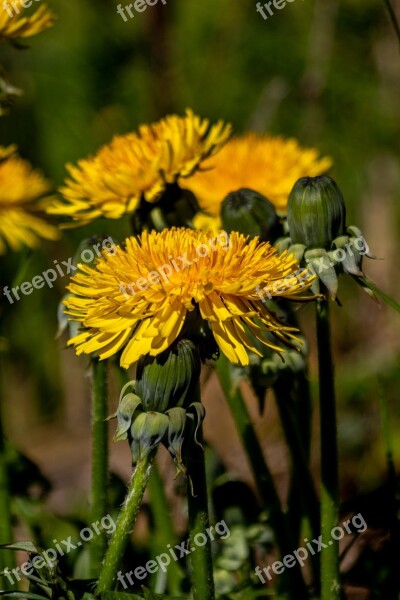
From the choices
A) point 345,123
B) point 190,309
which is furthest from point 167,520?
point 345,123

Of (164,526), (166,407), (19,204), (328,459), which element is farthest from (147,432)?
(19,204)

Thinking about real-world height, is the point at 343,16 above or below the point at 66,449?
above

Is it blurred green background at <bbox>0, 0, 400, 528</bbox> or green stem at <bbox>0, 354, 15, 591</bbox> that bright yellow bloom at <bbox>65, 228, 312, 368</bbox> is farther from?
blurred green background at <bbox>0, 0, 400, 528</bbox>

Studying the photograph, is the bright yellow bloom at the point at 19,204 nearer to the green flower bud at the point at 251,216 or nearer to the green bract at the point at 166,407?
the green flower bud at the point at 251,216

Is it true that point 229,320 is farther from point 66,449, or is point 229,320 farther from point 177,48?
point 177,48

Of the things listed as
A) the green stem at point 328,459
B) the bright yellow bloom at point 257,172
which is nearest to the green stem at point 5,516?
the green stem at point 328,459

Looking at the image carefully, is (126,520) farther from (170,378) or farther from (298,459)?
(298,459)

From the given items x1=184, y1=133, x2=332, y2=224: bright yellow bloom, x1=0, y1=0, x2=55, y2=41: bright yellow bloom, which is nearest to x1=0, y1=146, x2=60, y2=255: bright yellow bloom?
x1=184, y1=133, x2=332, y2=224: bright yellow bloom
